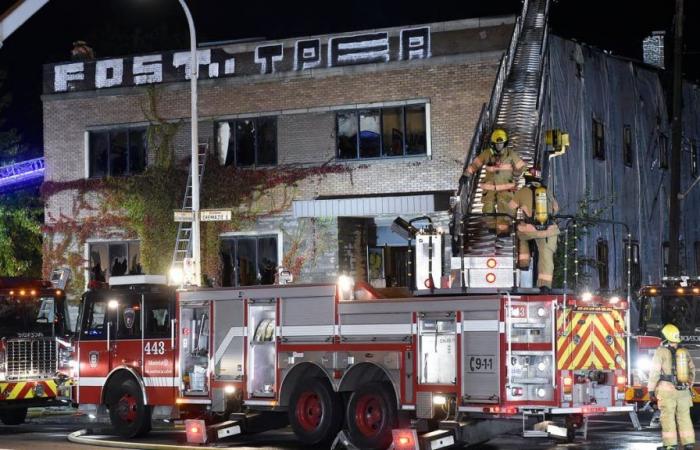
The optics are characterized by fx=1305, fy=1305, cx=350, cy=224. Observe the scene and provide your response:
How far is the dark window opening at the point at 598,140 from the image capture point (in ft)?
108

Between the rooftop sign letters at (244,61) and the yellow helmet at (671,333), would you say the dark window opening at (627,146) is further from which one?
the yellow helmet at (671,333)

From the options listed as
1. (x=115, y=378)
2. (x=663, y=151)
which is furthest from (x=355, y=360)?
(x=663, y=151)

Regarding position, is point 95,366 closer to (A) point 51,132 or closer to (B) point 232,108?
(B) point 232,108

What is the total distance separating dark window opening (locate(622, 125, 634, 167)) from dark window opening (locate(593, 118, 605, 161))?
1.69 metres

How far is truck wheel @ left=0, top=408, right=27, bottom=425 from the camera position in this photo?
2209 cm

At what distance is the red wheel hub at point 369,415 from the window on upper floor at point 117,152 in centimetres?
1900

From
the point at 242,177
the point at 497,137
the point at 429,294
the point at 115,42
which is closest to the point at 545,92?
the point at 242,177

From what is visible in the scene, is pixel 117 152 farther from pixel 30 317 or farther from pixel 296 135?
pixel 30 317

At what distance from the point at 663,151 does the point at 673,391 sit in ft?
81.1

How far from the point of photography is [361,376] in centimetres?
1670

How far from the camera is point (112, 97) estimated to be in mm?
34562

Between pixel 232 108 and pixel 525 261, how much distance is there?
17.2m

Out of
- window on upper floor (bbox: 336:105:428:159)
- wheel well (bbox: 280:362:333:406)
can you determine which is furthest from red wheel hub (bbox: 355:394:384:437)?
window on upper floor (bbox: 336:105:428:159)

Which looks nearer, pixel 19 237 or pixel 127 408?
pixel 127 408
